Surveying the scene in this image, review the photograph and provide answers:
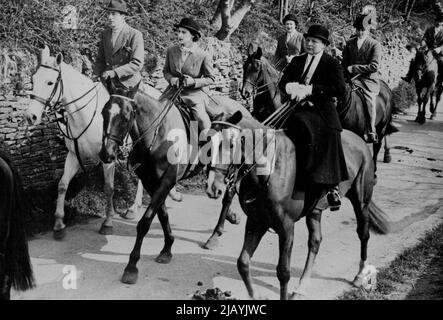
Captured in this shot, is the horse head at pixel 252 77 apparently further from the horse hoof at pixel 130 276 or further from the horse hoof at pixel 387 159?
the horse hoof at pixel 387 159

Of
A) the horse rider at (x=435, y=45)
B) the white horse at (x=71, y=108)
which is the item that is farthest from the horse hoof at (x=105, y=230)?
the horse rider at (x=435, y=45)

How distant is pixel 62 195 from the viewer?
7785 mm

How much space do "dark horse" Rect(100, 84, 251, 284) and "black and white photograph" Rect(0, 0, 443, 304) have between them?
0.06 ft

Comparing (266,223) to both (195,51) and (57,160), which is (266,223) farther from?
(57,160)

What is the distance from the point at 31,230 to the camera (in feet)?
25.8

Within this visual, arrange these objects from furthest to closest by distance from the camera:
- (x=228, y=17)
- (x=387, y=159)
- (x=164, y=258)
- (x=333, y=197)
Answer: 1. (x=228, y=17)
2. (x=387, y=159)
3. (x=164, y=258)
4. (x=333, y=197)

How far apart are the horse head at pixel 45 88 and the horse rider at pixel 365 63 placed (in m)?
5.34

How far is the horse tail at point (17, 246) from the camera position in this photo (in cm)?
518

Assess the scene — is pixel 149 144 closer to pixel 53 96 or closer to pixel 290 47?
pixel 53 96

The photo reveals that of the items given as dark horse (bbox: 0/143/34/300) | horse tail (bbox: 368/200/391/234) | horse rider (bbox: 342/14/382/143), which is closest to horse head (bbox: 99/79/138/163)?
dark horse (bbox: 0/143/34/300)

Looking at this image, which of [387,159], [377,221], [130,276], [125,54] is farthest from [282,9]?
[130,276]

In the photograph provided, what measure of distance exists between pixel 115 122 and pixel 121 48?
2.22 m
